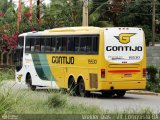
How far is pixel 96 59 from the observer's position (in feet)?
78.6

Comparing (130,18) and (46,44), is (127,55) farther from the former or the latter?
(130,18)

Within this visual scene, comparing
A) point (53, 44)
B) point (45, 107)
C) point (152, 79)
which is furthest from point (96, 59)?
point (45, 107)

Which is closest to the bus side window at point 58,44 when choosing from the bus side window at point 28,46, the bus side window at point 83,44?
the bus side window at point 83,44

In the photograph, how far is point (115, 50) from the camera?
78.1 feet

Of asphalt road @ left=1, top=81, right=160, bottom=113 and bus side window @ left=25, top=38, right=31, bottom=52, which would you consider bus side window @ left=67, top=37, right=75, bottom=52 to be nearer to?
asphalt road @ left=1, top=81, right=160, bottom=113

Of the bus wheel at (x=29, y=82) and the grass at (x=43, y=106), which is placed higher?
the grass at (x=43, y=106)

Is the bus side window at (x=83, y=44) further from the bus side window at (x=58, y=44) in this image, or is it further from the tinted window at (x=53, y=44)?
the tinted window at (x=53, y=44)

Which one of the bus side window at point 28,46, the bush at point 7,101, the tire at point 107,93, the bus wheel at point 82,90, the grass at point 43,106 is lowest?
the tire at point 107,93

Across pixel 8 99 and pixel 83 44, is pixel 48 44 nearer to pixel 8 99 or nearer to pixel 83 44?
pixel 83 44

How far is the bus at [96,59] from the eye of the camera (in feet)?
78.0

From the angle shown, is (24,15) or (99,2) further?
(99,2)

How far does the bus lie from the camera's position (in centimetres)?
2377

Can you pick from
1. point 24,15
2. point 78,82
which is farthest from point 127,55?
point 24,15

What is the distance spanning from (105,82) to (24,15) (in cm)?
2691
